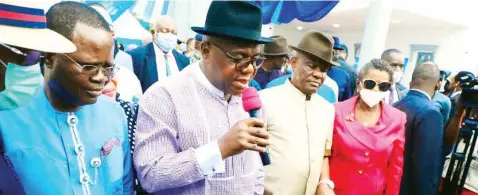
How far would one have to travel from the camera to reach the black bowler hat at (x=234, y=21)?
1.66 m

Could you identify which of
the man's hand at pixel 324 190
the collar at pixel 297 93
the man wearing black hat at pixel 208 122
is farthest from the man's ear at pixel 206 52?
the man's hand at pixel 324 190

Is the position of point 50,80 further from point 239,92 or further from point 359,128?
point 359,128

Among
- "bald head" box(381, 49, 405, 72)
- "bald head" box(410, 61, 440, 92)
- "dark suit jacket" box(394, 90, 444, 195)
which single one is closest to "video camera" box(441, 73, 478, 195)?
"bald head" box(410, 61, 440, 92)

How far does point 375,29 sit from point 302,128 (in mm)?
6991

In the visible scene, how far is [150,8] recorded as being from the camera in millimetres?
9711

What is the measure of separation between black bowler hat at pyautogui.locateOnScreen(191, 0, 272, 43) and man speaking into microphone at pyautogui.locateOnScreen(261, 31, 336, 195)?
95cm

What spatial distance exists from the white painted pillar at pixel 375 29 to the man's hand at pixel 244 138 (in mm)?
7816

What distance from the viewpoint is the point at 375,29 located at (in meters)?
8.78

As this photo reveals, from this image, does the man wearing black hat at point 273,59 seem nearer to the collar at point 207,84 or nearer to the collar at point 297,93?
the collar at point 297,93

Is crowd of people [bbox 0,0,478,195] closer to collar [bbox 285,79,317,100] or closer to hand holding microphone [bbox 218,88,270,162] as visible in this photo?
hand holding microphone [bbox 218,88,270,162]

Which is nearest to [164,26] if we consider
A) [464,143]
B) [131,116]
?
[131,116]

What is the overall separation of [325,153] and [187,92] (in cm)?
139

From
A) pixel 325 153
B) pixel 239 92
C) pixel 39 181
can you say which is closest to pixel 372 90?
pixel 325 153

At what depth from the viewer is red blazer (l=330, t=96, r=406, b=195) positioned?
2.72 m
